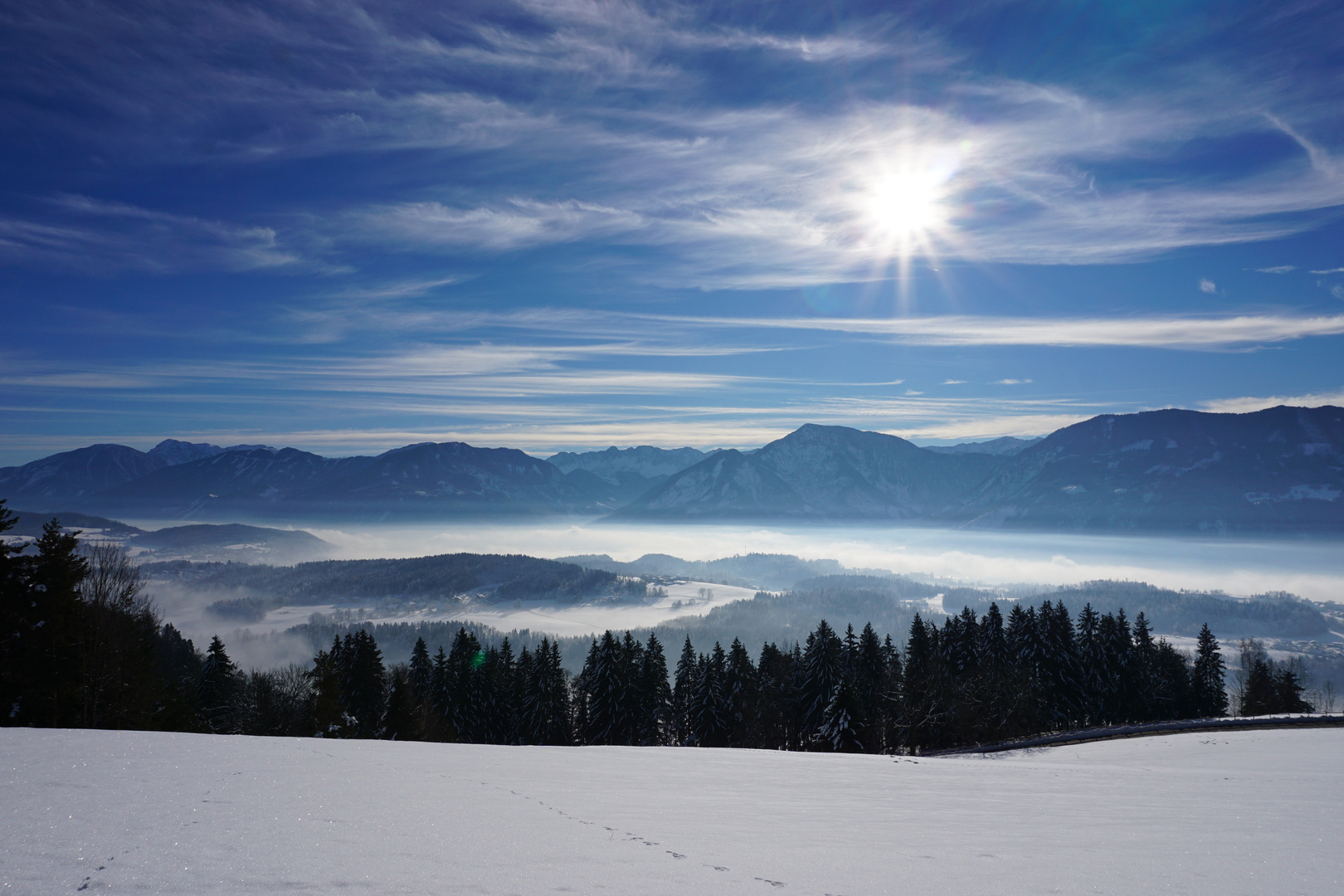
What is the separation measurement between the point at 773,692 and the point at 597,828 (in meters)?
52.3

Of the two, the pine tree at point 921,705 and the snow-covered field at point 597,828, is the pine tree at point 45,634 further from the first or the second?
the pine tree at point 921,705

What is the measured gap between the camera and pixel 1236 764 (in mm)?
21484

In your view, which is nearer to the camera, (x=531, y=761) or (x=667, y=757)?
(x=531, y=761)

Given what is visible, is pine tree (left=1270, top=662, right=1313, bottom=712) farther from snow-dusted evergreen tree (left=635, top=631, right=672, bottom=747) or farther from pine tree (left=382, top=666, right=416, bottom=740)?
pine tree (left=382, top=666, right=416, bottom=740)

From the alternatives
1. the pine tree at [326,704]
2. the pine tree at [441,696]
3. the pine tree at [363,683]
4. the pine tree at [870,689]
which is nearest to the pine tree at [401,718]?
the pine tree at [326,704]

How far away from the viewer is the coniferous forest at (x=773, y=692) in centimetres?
4622

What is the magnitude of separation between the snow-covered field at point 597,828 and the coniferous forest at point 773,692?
104 feet

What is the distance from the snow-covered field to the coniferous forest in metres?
31.7

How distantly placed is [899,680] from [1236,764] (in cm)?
3612

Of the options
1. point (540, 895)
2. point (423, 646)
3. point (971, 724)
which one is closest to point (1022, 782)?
point (540, 895)

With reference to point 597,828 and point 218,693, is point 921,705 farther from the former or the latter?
point 218,693

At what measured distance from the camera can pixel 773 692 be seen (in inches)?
2258

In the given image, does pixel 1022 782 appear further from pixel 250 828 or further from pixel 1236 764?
pixel 250 828

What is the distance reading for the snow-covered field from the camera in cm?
667
